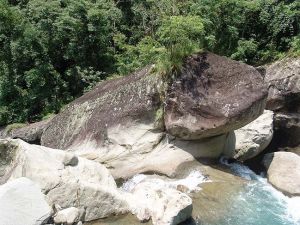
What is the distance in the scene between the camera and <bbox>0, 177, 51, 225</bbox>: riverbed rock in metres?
10.4

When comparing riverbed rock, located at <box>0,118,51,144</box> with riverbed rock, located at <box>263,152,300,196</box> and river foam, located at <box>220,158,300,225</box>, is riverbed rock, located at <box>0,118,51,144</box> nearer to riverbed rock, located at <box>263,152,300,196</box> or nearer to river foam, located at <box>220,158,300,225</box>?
river foam, located at <box>220,158,300,225</box>

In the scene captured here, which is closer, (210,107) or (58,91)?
(210,107)

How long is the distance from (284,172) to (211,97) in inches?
127

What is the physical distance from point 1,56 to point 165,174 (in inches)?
496

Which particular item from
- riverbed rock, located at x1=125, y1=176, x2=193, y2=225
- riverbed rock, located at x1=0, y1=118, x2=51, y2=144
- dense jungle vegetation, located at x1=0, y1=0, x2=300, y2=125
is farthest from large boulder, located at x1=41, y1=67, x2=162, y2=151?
dense jungle vegetation, located at x1=0, y1=0, x2=300, y2=125

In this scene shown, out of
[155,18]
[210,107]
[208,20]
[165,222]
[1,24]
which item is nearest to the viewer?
[165,222]

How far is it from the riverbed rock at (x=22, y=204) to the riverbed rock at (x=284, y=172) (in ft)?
22.7

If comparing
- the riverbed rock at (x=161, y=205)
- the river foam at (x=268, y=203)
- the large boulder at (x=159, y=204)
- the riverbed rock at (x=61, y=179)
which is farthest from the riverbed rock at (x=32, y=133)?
the river foam at (x=268, y=203)

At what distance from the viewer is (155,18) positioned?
24.4 metres

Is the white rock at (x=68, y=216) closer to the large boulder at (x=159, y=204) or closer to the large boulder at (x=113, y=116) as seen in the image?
the large boulder at (x=159, y=204)

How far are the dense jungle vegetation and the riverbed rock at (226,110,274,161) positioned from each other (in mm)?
5355

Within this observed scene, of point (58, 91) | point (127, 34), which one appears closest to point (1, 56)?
point (58, 91)

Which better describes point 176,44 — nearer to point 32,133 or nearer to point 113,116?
point 113,116

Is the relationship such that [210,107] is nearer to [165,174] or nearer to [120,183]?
[165,174]
